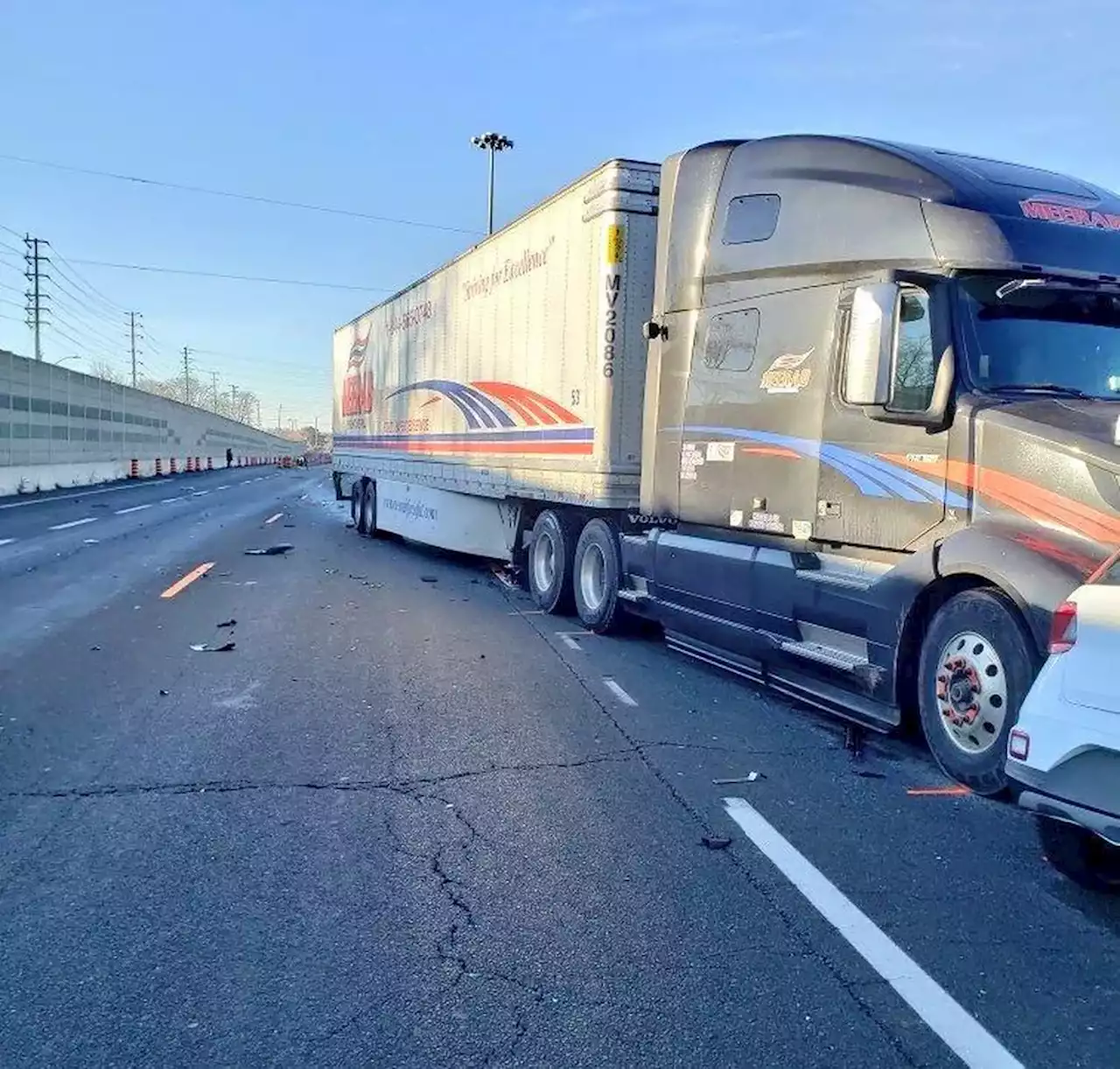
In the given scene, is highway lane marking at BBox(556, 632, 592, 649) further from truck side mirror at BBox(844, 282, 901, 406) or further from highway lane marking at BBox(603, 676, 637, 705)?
truck side mirror at BBox(844, 282, 901, 406)

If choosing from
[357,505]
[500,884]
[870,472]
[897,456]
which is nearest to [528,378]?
[870,472]

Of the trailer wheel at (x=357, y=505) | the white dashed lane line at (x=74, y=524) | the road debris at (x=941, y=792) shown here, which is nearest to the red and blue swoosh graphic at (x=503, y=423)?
the trailer wheel at (x=357, y=505)

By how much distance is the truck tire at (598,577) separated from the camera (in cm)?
968

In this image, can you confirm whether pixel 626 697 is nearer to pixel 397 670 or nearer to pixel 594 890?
pixel 397 670

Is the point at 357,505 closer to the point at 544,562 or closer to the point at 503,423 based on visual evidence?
the point at 503,423

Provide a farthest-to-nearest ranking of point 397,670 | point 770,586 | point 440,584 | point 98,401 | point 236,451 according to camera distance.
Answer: point 236,451, point 98,401, point 440,584, point 397,670, point 770,586

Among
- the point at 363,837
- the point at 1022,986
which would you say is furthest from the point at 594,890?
the point at 1022,986

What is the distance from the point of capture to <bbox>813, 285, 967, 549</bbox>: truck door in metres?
5.70

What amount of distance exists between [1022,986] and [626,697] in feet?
13.7

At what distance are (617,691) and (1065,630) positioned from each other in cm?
420

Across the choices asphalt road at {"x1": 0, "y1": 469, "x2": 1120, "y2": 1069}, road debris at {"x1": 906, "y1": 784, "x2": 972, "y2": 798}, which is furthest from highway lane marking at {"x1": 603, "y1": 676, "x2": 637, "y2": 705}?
road debris at {"x1": 906, "y1": 784, "x2": 972, "y2": 798}

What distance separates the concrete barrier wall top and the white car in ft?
108

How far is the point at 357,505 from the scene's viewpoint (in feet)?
71.8

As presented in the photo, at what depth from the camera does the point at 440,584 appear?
13.6 meters
